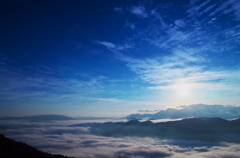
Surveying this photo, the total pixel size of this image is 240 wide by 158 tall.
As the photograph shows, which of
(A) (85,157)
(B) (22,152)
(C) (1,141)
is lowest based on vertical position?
(A) (85,157)

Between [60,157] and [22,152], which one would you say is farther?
[60,157]

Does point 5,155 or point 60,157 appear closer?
point 5,155

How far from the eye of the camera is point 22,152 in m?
43.8

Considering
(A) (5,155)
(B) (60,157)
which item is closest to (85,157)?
(B) (60,157)

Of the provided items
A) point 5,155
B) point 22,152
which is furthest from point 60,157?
point 5,155

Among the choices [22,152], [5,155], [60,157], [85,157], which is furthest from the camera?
[85,157]

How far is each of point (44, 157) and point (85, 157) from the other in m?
177

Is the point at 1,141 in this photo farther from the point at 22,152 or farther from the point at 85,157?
the point at 85,157

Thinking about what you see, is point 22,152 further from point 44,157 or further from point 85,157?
point 85,157

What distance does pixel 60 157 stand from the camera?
5125 cm

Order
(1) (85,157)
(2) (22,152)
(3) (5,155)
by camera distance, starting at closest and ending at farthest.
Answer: (3) (5,155) < (2) (22,152) < (1) (85,157)

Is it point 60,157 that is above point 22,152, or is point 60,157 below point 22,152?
below

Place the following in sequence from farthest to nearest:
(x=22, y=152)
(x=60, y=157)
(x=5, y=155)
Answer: (x=60, y=157)
(x=22, y=152)
(x=5, y=155)

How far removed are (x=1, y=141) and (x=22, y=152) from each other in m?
9.61
